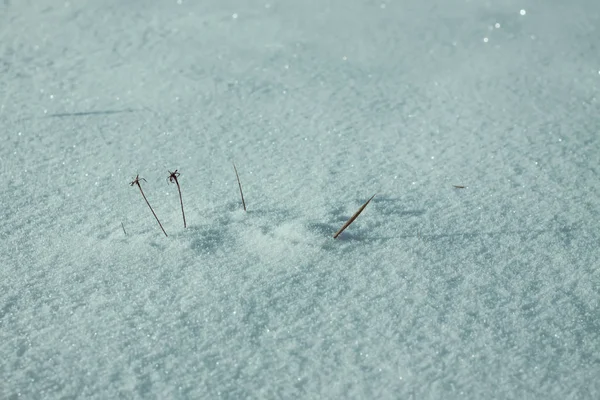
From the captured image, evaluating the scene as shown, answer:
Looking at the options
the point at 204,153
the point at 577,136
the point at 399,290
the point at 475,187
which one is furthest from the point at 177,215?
the point at 577,136

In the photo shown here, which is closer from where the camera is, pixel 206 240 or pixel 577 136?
pixel 206 240

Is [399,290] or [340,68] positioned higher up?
[340,68]

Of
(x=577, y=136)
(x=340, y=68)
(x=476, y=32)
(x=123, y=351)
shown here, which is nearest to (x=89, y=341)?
(x=123, y=351)

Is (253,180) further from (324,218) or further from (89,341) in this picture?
(89,341)

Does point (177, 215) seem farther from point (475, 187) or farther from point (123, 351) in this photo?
point (475, 187)

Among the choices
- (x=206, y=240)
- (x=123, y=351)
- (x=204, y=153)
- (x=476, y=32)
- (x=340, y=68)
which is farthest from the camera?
(x=476, y=32)

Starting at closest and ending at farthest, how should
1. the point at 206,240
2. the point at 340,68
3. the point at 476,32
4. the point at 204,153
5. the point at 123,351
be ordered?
the point at 123,351 → the point at 206,240 → the point at 204,153 → the point at 340,68 → the point at 476,32
